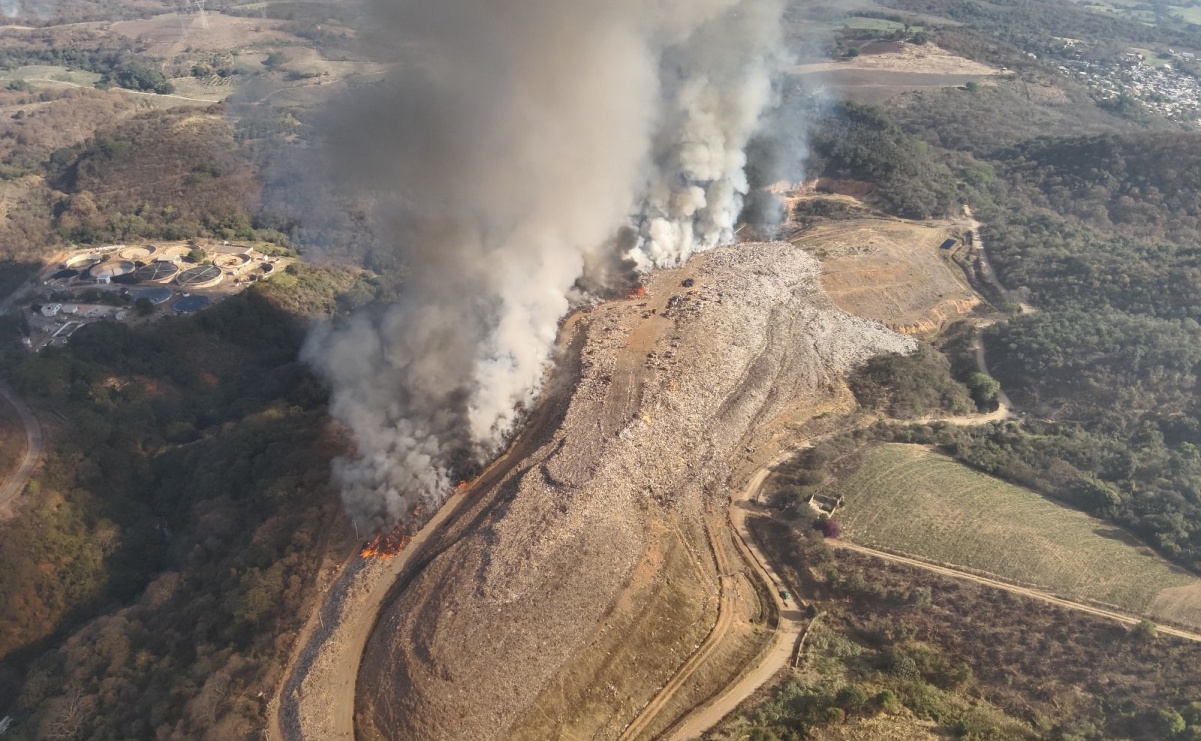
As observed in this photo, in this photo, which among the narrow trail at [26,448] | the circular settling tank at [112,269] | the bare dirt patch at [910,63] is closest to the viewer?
the narrow trail at [26,448]

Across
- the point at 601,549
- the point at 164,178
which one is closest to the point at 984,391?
the point at 601,549

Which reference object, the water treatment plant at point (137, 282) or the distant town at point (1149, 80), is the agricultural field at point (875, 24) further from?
the water treatment plant at point (137, 282)

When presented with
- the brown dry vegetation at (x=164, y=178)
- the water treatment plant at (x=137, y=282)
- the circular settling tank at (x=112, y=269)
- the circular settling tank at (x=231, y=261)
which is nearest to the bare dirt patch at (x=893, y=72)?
the circular settling tank at (x=231, y=261)

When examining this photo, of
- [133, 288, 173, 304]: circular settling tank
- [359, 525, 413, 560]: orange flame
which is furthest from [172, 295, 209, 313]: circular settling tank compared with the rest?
Answer: [359, 525, 413, 560]: orange flame

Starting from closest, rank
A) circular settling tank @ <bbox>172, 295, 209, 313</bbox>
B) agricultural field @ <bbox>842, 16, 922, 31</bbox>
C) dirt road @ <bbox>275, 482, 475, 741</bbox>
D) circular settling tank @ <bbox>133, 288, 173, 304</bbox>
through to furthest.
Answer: dirt road @ <bbox>275, 482, 475, 741</bbox>, circular settling tank @ <bbox>172, 295, 209, 313</bbox>, circular settling tank @ <bbox>133, 288, 173, 304</bbox>, agricultural field @ <bbox>842, 16, 922, 31</bbox>

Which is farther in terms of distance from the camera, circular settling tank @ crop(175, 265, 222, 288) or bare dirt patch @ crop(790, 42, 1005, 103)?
bare dirt patch @ crop(790, 42, 1005, 103)

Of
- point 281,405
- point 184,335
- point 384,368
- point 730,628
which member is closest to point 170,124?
point 184,335

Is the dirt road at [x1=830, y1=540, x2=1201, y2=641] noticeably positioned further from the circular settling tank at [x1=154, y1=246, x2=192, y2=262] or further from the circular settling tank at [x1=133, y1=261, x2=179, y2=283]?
the circular settling tank at [x1=154, y1=246, x2=192, y2=262]
